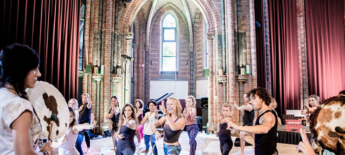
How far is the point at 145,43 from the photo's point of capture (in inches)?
707

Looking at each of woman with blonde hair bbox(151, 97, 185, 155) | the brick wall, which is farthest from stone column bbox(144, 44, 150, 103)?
woman with blonde hair bbox(151, 97, 185, 155)

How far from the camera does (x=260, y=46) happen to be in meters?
11.1

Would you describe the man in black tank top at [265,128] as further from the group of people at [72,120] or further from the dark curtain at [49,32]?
the dark curtain at [49,32]

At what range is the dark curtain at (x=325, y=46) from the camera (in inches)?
393

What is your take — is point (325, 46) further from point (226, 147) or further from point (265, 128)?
point (265, 128)

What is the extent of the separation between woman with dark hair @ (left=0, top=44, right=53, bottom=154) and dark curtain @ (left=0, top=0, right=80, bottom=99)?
4.37 m

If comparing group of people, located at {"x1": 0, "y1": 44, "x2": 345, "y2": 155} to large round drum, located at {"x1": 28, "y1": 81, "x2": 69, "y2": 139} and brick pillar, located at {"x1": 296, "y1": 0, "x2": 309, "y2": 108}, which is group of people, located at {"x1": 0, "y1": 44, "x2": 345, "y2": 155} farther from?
brick pillar, located at {"x1": 296, "y1": 0, "x2": 309, "y2": 108}

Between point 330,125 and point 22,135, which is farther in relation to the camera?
point 330,125

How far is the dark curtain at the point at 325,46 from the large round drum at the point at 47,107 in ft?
35.4

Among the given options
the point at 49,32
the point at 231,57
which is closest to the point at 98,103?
the point at 49,32

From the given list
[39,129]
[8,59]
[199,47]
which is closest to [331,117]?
[39,129]

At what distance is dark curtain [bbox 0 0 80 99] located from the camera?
5.36 metres

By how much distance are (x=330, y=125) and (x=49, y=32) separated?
23.9 ft

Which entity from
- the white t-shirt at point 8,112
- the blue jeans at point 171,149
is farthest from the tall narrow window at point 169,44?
the white t-shirt at point 8,112
